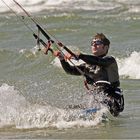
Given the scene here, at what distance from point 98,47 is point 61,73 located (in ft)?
20.7

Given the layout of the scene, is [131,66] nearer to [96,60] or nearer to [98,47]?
[98,47]

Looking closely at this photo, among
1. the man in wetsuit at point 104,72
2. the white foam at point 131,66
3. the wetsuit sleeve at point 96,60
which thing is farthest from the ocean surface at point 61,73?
the wetsuit sleeve at point 96,60

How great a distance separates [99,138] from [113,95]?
4.53 ft

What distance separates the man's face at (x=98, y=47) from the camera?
397 inches

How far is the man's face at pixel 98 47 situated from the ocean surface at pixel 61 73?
679mm

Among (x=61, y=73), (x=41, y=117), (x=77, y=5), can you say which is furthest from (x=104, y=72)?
(x=77, y=5)

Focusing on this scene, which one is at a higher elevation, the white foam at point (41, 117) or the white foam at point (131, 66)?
the white foam at point (131, 66)

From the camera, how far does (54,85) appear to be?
1435 centimetres

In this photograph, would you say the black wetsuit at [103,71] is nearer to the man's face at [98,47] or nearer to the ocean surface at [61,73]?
the man's face at [98,47]

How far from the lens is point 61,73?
16.4 metres

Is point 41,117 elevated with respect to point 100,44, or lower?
lower

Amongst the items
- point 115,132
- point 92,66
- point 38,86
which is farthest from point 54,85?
point 115,132

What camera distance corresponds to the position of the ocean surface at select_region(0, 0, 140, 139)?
31.8 ft

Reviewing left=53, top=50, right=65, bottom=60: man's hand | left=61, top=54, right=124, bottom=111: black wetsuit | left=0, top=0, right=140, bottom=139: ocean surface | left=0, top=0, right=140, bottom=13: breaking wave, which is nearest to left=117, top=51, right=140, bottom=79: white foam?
left=0, top=0, right=140, bottom=139: ocean surface
